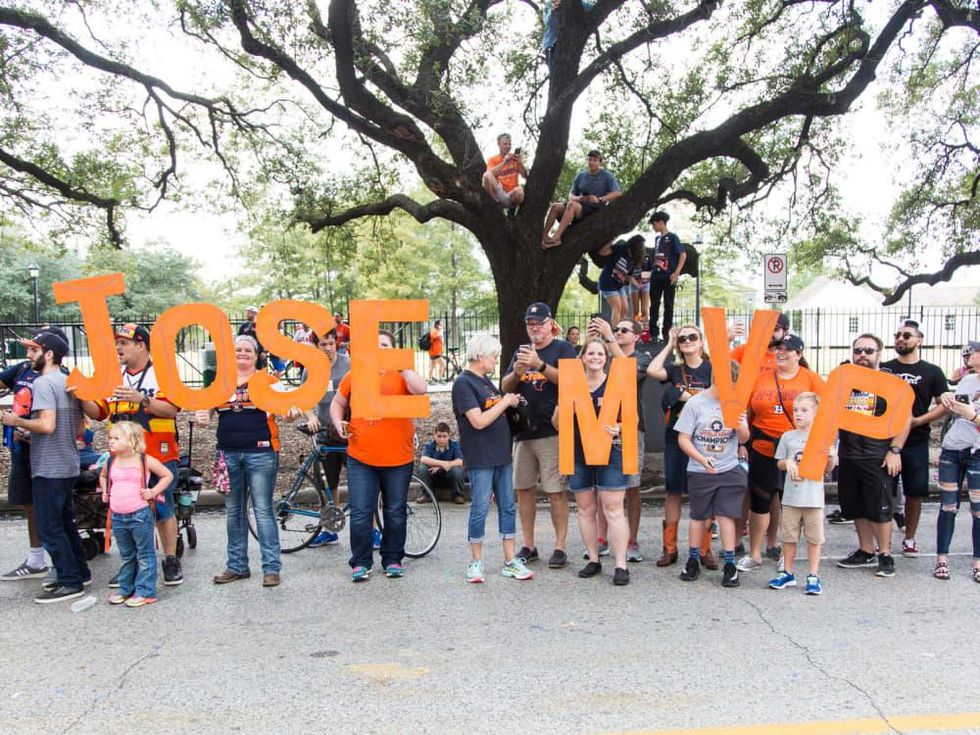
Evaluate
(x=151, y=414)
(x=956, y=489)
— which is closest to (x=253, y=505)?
(x=151, y=414)

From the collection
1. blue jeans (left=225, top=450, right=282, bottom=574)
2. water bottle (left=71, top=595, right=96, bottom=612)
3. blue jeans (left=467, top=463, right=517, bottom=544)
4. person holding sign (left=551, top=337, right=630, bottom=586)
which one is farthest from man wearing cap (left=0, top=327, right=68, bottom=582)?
person holding sign (left=551, top=337, right=630, bottom=586)

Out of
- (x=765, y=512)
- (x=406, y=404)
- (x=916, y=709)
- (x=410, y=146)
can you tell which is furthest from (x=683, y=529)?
(x=410, y=146)

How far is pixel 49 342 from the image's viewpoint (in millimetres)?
5488

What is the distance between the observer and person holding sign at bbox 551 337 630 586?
5664 millimetres

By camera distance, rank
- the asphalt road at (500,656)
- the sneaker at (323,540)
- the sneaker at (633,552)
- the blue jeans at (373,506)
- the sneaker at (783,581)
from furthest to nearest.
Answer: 1. the sneaker at (323,540)
2. the sneaker at (633,552)
3. the blue jeans at (373,506)
4. the sneaker at (783,581)
5. the asphalt road at (500,656)

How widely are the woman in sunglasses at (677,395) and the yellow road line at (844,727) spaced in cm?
248

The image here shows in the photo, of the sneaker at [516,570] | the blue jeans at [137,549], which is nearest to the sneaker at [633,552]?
the sneaker at [516,570]

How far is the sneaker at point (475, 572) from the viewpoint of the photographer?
5.61 metres

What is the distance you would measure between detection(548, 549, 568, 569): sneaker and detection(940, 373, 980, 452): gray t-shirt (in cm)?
300

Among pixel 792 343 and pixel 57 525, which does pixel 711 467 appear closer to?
pixel 792 343

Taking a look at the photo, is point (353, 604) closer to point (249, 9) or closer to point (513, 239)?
point (513, 239)

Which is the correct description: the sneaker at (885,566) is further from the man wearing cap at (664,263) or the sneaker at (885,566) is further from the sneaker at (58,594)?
the sneaker at (58,594)

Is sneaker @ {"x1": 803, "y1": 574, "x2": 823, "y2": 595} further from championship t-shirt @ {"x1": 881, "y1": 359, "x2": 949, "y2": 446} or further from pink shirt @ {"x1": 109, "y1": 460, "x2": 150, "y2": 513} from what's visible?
pink shirt @ {"x1": 109, "y1": 460, "x2": 150, "y2": 513}

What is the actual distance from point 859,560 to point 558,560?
7.76ft
